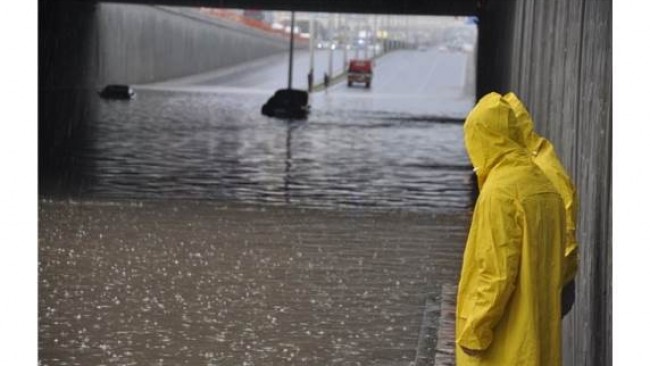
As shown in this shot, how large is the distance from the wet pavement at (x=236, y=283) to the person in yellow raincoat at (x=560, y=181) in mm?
3700

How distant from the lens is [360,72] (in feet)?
293

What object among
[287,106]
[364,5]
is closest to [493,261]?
[364,5]

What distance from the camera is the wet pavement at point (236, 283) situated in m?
9.50

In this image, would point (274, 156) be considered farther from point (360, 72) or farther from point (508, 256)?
point (360, 72)

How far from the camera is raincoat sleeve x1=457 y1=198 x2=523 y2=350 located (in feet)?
15.5

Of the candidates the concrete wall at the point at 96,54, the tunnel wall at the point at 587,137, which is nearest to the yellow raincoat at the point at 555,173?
the tunnel wall at the point at 587,137

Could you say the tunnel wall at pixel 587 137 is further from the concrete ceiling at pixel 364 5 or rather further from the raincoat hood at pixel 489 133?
the concrete ceiling at pixel 364 5

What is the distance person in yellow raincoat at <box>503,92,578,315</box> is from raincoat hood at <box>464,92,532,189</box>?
0.62ft

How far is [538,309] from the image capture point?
4.91 metres

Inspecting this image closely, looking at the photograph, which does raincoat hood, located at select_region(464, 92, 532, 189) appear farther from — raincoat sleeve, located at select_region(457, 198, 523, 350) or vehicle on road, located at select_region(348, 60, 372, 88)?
vehicle on road, located at select_region(348, 60, 372, 88)

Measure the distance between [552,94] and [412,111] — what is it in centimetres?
4973

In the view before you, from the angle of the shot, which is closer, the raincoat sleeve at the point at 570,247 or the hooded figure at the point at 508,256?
the hooded figure at the point at 508,256

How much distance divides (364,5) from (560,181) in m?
41.6
